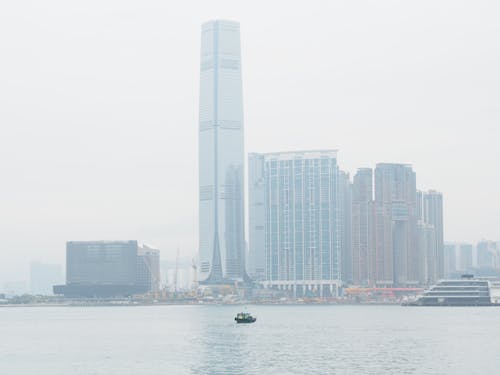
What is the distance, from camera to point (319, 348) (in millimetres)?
150875

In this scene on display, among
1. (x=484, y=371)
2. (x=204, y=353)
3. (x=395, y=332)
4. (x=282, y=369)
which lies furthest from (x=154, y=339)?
(x=484, y=371)

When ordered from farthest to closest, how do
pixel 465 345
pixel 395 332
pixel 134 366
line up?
pixel 395 332 < pixel 465 345 < pixel 134 366

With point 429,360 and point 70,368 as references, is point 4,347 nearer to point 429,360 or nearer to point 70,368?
point 70,368

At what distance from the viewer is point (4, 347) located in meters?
164

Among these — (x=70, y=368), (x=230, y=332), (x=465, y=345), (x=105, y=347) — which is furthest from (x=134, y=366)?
(x=230, y=332)

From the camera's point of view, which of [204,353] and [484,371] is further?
[204,353]

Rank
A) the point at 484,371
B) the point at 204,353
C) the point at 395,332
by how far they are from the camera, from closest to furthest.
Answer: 1. the point at 484,371
2. the point at 204,353
3. the point at 395,332

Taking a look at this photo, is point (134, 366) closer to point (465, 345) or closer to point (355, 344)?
point (355, 344)

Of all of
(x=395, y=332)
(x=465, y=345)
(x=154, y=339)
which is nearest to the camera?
(x=465, y=345)

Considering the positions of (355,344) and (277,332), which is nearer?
(355,344)

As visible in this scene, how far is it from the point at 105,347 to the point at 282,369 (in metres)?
47.2

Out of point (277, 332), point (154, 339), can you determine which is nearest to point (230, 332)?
point (277, 332)

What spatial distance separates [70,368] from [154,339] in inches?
2125

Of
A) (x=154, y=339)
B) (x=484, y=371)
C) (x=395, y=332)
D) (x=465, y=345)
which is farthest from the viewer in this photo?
(x=395, y=332)
